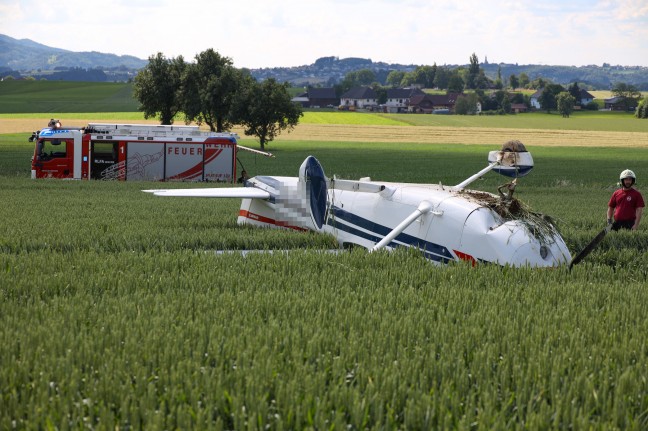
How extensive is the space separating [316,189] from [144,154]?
1075 inches

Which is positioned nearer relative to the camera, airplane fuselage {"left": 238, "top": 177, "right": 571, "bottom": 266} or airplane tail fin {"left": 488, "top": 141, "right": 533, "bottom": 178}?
airplane fuselage {"left": 238, "top": 177, "right": 571, "bottom": 266}

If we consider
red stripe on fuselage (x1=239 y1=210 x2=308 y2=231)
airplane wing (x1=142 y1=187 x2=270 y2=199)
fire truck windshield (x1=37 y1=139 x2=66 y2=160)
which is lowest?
fire truck windshield (x1=37 y1=139 x2=66 y2=160)

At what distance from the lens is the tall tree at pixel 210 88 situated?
6975 centimetres

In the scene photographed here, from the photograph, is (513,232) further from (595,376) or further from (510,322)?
(595,376)

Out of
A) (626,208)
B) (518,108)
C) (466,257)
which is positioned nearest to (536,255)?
(466,257)

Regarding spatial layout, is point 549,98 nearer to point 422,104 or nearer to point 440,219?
point 422,104

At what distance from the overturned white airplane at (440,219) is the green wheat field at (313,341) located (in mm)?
419

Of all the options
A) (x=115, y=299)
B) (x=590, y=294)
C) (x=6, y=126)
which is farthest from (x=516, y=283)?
(x=6, y=126)

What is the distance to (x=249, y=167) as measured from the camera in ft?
174

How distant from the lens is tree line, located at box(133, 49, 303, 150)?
227 ft

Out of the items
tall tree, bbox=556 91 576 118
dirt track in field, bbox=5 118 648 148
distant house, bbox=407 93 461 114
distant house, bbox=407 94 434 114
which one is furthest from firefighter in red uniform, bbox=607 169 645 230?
A: distant house, bbox=407 94 434 114

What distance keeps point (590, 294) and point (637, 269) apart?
10.9 ft

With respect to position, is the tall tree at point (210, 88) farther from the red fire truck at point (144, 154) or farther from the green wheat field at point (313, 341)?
the green wheat field at point (313, 341)

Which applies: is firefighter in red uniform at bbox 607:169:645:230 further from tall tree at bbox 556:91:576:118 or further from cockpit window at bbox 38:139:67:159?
tall tree at bbox 556:91:576:118
